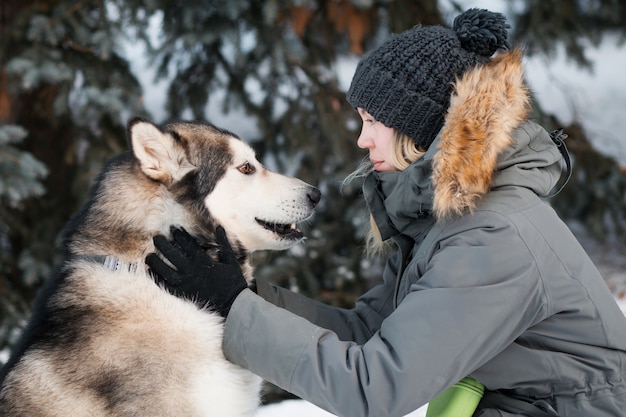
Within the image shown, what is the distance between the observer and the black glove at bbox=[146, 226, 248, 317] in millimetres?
2088

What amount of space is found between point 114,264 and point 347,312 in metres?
0.87

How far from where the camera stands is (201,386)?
204cm

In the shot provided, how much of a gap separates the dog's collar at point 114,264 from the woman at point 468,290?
0.09 m

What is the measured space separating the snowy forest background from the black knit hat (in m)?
2.51

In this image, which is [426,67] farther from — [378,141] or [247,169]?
[247,169]

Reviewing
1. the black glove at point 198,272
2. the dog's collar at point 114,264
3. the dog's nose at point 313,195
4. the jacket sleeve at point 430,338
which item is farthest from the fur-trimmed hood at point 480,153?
the dog's collar at point 114,264

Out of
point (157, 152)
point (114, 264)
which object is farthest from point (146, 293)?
point (157, 152)

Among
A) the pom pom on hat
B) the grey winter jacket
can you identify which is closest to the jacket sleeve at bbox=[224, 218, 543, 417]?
the grey winter jacket

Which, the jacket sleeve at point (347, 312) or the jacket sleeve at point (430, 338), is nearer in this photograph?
the jacket sleeve at point (430, 338)

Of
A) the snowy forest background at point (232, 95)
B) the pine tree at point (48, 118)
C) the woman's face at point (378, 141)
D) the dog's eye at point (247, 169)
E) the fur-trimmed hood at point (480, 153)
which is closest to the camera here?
the fur-trimmed hood at point (480, 153)

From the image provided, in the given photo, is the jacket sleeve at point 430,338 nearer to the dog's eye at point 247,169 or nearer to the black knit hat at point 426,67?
the black knit hat at point 426,67

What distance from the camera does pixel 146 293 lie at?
2152 mm

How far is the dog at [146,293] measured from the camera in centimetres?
200

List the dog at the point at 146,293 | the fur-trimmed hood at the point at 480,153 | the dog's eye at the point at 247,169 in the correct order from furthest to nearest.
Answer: the dog's eye at the point at 247,169
the dog at the point at 146,293
the fur-trimmed hood at the point at 480,153
